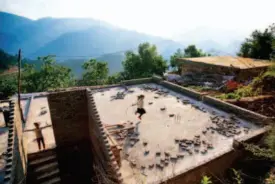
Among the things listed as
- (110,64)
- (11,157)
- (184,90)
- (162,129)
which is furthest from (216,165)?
(110,64)

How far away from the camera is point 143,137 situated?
9.94 m

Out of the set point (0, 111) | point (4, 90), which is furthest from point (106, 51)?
point (0, 111)

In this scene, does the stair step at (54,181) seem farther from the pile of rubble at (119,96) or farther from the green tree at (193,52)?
the green tree at (193,52)

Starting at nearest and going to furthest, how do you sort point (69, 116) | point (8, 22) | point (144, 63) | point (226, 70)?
1. point (69, 116)
2. point (226, 70)
3. point (144, 63)
4. point (8, 22)

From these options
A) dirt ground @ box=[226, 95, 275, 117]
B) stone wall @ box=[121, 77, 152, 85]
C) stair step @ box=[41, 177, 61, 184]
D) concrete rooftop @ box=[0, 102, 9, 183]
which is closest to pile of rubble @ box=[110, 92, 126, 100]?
stone wall @ box=[121, 77, 152, 85]

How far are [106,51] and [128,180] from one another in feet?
619

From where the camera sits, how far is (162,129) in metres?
10.8

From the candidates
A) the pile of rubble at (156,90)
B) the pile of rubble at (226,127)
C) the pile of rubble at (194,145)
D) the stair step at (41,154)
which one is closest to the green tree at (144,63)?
the pile of rubble at (156,90)

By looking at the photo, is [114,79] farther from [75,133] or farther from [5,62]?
[5,62]

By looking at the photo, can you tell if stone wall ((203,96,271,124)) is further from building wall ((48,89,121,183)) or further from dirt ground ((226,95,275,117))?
building wall ((48,89,121,183))

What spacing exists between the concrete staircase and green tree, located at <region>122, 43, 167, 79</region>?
2768 centimetres

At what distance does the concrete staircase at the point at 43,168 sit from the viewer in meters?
7.71

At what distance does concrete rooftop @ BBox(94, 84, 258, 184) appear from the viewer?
24.6 ft

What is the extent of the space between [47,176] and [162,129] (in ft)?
21.0
